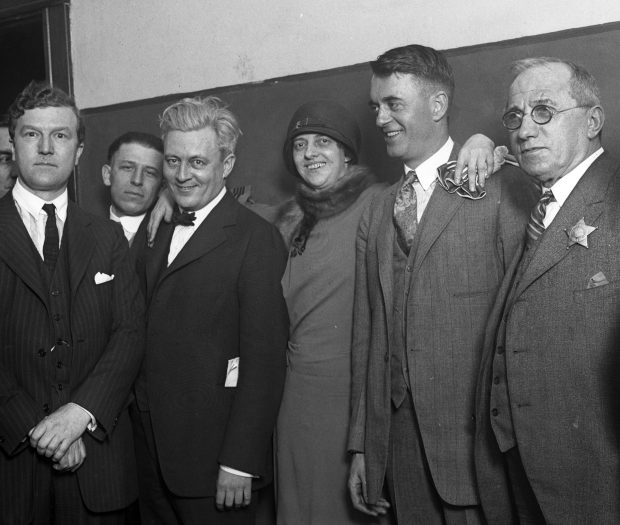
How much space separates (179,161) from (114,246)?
0.40m

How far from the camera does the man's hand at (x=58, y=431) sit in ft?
7.14

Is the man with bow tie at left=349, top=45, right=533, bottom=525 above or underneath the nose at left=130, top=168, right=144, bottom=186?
underneath

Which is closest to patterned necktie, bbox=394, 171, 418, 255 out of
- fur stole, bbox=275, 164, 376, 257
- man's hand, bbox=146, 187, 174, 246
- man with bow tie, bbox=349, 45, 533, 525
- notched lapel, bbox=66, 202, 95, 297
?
man with bow tie, bbox=349, 45, 533, 525

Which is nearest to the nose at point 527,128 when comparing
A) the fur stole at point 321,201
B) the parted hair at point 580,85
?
the parted hair at point 580,85

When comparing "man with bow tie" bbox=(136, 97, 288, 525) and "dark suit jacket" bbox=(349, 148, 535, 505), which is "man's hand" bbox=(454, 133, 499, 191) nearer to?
"dark suit jacket" bbox=(349, 148, 535, 505)

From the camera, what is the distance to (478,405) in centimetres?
200

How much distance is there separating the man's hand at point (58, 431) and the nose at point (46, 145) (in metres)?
0.87

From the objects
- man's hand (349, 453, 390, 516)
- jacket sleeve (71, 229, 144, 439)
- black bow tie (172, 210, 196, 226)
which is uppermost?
black bow tie (172, 210, 196, 226)

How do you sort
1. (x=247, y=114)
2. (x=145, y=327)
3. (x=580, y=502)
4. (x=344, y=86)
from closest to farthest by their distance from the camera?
(x=580, y=502) → (x=145, y=327) → (x=344, y=86) → (x=247, y=114)

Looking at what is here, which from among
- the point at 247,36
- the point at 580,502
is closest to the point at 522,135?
the point at 580,502

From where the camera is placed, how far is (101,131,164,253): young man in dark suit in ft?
11.0

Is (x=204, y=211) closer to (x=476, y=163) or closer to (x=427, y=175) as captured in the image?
(x=427, y=175)

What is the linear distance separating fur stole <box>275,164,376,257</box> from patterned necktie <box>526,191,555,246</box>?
816mm

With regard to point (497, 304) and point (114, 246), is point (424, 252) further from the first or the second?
point (114, 246)
